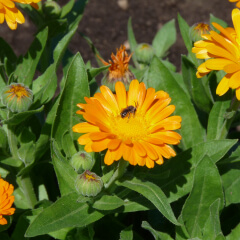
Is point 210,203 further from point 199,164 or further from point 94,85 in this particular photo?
point 94,85

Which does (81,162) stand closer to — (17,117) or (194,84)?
(17,117)

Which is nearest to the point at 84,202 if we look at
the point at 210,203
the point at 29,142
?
the point at 29,142

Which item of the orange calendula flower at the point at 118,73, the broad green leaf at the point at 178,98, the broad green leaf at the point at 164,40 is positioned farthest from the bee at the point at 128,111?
the broad green leaf at the point at 164,40

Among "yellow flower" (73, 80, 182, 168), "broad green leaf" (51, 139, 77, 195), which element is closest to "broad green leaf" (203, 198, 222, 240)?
"yellow flower" (73, 80, 182, 168)

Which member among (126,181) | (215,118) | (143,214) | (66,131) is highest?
(66,131)

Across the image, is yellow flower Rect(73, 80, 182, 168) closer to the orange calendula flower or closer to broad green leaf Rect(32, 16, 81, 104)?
the orange calendula flower

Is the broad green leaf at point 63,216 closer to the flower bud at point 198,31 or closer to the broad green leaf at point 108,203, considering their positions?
the broad green leaf at point 108,203

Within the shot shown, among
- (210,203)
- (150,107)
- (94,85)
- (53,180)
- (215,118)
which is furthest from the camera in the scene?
(53,180)
